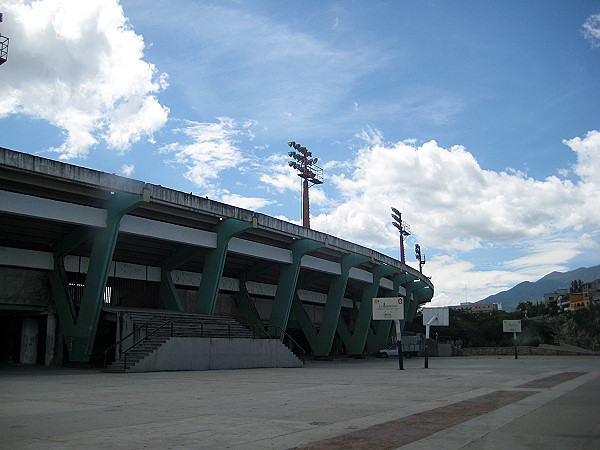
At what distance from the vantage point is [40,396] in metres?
13.3

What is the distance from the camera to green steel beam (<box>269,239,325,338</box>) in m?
40.0

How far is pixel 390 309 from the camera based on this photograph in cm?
3147

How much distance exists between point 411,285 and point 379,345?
32.7 ft

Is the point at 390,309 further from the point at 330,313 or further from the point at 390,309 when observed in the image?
the point at 330,313

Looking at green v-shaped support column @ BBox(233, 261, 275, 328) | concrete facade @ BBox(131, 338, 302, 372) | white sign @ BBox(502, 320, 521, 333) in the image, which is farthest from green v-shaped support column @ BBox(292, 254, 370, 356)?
white sign @ BBox(502, 320, 521, 333)

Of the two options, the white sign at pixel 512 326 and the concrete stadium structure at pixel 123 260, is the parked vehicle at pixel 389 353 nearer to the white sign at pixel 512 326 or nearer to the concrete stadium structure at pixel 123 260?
the white sign at pixel 512 326

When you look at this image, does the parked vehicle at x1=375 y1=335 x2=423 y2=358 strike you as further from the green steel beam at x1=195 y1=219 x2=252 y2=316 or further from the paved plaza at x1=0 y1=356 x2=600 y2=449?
the paved plaza at x1=0 y1=356 x2=600 y2=449

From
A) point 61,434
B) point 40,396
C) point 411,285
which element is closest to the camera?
point 61,434

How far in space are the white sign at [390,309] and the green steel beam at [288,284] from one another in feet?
29.9

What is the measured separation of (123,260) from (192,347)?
1181 cm

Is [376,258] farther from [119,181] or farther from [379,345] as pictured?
[119,181]

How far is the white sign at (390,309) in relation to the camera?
31.0m

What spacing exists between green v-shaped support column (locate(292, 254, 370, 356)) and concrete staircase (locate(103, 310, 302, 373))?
12.3 m

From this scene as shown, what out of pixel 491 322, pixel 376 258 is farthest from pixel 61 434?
pixel 491 322
